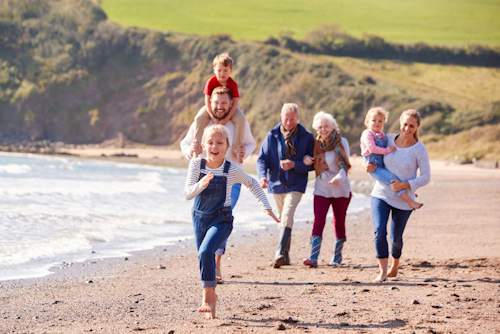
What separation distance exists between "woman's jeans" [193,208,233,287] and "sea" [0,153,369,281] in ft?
7.42

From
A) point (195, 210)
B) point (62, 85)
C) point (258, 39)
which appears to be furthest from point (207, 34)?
point (195, 210)

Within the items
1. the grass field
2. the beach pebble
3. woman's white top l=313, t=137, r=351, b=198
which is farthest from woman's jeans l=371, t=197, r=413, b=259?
the grass field

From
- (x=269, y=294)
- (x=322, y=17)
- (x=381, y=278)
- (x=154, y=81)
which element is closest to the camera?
(x=269, y=294)

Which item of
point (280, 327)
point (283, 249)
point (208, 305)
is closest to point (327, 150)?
point (283, 249)

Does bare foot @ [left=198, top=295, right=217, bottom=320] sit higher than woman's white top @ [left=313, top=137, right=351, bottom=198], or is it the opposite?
woman's white top @ [left=313, top=137, right=351, bottom=198]

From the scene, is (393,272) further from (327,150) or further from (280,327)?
(280,327)

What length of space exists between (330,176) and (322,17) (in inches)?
2663

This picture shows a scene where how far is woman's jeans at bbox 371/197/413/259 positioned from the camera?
623 centimetres

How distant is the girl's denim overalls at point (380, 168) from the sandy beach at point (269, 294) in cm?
98

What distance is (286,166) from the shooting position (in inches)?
282

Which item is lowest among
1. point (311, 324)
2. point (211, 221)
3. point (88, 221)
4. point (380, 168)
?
point (88, 221)

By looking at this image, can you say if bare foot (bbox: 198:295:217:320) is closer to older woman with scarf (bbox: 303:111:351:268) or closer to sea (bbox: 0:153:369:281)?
sea (bbox: 0:153:369:281)

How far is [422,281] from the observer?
6.12 m

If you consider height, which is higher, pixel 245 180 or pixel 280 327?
pixel 245 180
